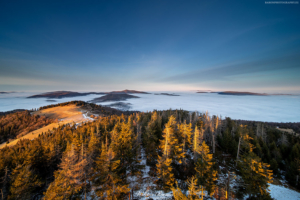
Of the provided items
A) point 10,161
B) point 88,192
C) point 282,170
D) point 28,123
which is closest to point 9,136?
point 28,123

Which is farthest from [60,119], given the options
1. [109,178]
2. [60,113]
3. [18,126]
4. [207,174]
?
[207,174]

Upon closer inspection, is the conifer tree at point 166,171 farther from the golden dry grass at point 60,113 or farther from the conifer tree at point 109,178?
the golden dry grass at point 60,113

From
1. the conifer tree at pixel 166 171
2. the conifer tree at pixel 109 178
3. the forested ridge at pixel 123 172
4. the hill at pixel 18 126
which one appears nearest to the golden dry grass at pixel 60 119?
the hill at pixel 18 126

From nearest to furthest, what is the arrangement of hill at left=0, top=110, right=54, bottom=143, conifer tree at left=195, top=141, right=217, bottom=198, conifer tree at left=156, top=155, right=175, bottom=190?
conifer tree at left=156, top=155, right=175, bottom=190 → conifer tree at left=195, top=141, right=217, bottom=198 → hill at left=0, top=110, right=54, bottom=143

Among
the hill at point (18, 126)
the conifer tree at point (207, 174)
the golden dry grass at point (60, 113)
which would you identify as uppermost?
the conifer tree at point (207, 174)

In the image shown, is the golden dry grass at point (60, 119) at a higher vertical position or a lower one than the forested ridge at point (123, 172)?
lower

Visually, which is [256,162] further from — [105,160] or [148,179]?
[105,160]

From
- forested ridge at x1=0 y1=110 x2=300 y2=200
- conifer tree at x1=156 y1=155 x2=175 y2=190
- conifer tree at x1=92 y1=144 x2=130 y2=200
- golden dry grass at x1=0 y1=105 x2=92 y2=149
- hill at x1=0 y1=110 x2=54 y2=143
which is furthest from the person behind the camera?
hill at x1=0 y1=110 x2=54 y2=143

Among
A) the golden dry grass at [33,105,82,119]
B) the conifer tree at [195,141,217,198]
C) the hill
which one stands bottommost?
the hill

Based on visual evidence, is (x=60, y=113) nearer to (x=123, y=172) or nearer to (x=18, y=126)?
(x=18, y=126)

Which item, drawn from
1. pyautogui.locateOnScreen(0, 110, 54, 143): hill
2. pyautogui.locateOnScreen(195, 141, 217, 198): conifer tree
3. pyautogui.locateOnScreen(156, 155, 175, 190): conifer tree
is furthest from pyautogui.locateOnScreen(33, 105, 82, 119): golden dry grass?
pyautogui.locateOnScreen(195, 141, 217, 198): conifer tree

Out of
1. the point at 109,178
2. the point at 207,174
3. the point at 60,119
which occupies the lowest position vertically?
the point at 60,119

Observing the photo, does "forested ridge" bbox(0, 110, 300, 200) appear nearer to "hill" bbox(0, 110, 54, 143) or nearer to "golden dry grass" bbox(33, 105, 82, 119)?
"hill" bbox(0, 110, 54, 143)
